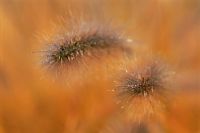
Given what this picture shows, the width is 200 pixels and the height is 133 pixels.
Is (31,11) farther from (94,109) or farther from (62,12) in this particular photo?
(94,109)

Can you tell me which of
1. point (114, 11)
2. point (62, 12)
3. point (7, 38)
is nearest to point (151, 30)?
point (114, 11)

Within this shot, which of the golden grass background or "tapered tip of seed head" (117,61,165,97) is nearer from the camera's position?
"tapered tip of seed head" (117,61,165,97)

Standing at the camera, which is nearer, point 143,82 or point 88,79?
point 143,82

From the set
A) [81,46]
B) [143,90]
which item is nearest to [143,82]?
[143,90]

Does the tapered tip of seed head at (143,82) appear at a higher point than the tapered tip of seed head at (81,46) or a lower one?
lower

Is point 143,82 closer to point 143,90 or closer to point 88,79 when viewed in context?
point 143,90

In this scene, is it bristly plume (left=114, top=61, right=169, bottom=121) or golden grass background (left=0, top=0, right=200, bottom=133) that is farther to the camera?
golden grass background (left=0, top=0, right=200, bottom=133)

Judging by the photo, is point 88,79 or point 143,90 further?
point 88,79

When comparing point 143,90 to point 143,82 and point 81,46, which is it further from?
point 81,46

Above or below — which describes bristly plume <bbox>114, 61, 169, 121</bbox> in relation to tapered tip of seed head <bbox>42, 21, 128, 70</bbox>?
below
